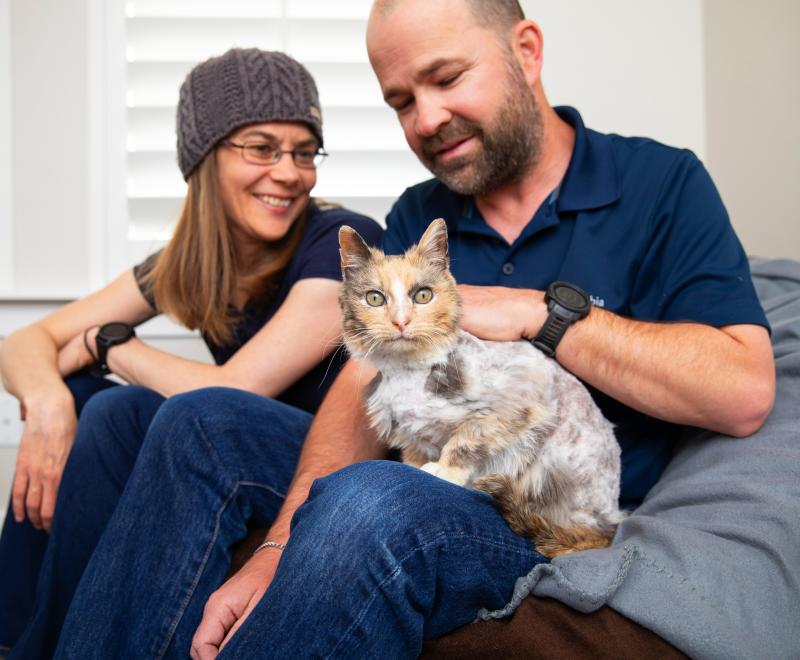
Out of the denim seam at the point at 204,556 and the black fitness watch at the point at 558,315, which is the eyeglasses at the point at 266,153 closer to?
the denim seam at the point at 204,556

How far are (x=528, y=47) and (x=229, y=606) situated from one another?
1.33m

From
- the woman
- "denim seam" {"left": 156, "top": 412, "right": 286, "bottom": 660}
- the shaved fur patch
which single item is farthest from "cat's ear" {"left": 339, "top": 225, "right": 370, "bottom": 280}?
the woman

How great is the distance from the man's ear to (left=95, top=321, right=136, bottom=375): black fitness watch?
3.93ft

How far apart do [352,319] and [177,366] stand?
0.79 m

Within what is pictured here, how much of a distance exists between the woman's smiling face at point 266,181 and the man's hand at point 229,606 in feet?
3.12

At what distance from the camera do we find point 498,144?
5.34 ft

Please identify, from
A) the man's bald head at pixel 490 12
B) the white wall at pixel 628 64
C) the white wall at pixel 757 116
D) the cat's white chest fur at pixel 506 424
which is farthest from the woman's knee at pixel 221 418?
the white wall at pixel 757 116

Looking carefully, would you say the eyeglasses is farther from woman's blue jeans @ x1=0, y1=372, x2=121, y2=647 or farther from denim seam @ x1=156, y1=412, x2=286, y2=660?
woman's blue jeans @ x1=0, y1=372, x2=121, y2=647

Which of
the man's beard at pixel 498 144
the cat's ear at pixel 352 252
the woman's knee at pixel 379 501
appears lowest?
the woman's knee at pixel 379 501

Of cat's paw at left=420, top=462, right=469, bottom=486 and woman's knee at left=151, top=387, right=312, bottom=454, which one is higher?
cat's paw at left=420, top=462, right=469, bottom=486

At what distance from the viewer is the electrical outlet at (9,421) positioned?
2732 mm

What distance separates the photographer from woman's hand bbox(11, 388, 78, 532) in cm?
180

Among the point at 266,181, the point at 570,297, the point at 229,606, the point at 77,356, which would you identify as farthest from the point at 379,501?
the point at 77,356

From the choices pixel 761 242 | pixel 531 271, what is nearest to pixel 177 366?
pixel 531 271
